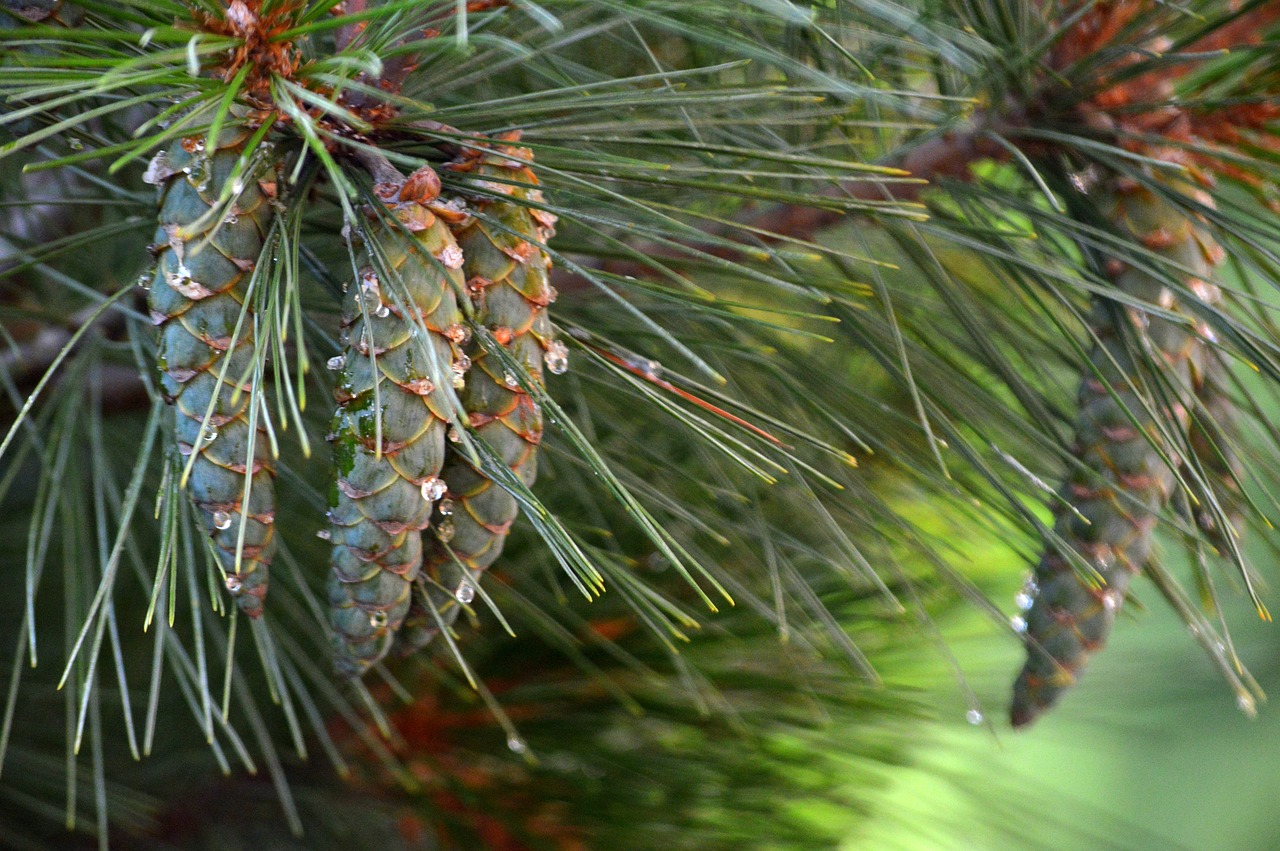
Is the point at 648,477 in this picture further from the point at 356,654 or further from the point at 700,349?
the point at 356,654

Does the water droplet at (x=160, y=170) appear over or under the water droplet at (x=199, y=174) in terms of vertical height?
over

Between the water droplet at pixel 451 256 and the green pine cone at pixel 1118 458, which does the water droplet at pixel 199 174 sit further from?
the green pine cone at pixel 1118 458

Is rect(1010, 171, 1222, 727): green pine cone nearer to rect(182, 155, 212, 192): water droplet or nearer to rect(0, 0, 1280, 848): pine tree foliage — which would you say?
rect(0, 0, 1280, 848): pine tree foliage

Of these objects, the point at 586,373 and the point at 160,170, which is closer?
the point at 160,170

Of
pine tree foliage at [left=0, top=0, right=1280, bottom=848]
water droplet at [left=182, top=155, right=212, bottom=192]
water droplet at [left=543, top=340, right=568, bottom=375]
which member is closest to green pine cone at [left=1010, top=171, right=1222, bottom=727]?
pine tree foliage at [left=0, top=0, right=1280, bottom=848]

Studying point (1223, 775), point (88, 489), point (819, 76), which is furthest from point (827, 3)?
point (1223, 775)

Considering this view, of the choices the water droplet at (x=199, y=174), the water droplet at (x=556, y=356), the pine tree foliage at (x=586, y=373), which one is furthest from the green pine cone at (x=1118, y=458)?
the water droplet at (x=199, y=174)

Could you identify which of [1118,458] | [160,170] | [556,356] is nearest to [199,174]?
[160,170]

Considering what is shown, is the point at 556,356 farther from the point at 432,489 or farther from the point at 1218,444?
the point at 1218,444
